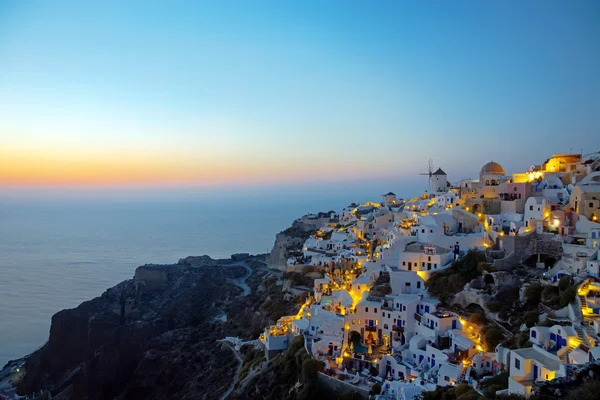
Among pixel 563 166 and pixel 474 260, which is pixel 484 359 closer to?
pixel 474 260

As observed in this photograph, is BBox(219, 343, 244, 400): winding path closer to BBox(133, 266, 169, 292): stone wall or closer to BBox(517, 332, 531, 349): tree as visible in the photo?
BBox(517, 332, 531, 349): tree

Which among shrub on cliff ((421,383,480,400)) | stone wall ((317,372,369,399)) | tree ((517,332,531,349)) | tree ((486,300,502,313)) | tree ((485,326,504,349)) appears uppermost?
tree ((517,332,531,349))

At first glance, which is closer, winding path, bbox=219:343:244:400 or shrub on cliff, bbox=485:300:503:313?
shrub on cliff, bbox=485:300:503:313

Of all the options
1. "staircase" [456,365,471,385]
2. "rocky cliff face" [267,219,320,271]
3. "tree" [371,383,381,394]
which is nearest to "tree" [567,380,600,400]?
"staircase" [456,365,471,385]

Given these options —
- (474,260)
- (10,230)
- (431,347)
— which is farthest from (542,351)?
(10,230)

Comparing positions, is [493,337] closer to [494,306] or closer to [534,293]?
[494,306]

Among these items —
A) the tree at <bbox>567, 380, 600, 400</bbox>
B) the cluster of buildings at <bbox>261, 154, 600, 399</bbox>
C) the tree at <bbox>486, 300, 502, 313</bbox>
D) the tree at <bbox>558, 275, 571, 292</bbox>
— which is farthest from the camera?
the tree at <bbox>486, 300, 502, 313</bbox>
